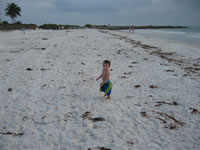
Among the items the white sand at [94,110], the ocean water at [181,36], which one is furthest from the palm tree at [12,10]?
the white sand at [94,110]

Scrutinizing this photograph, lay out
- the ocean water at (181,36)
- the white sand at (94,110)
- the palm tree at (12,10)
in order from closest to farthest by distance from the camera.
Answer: the white sand at (94,110), the ocean water at (181,36), the palm tree at (12,10)

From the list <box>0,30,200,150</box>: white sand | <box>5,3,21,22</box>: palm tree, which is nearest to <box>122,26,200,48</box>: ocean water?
<box>0,30,200,150</box>: white sand

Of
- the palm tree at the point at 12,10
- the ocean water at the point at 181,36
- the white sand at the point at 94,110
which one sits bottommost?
the white sand at the point at 94,110

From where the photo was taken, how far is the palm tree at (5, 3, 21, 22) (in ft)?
265

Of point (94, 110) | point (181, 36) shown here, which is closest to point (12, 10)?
point (181, 36)

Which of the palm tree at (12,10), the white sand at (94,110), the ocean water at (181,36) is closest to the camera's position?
the white sand at (94,110)

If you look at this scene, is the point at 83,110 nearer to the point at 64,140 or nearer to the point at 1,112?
the point at 64,140

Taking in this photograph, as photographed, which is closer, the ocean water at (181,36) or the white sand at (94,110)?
the white sand at (94,110)

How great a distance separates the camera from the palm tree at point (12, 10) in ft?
265

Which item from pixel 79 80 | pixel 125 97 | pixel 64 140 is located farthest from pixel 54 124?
pixel 79 80

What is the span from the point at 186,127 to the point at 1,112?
4.58m

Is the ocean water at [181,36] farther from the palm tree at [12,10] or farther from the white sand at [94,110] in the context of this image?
the palm tree at [12,10]

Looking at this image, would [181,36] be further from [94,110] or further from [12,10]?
[12,10]

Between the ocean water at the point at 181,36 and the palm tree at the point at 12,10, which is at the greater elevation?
the palm tree at the point at 12,10
